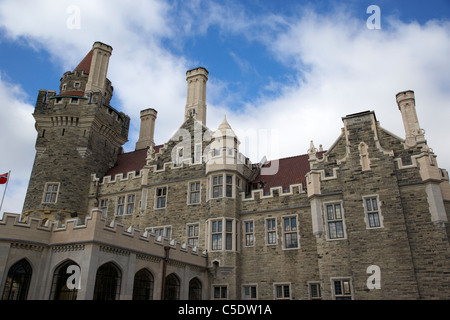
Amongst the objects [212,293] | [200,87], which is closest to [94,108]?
[200,87]

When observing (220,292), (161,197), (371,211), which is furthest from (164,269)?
(371,211)

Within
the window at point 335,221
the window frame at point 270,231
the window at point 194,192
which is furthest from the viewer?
the window at point 194,192

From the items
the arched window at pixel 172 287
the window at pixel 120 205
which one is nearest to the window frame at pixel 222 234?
the arched window at pixel 172 287

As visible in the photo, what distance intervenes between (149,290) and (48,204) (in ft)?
39.8

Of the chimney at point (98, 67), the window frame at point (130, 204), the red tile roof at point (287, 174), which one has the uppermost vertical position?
the chimney at point (98, 67)

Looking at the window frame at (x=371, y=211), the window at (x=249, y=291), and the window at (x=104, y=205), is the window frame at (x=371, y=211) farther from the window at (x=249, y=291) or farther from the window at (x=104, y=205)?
the window at (x=104, y=205)

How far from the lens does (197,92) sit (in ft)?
110

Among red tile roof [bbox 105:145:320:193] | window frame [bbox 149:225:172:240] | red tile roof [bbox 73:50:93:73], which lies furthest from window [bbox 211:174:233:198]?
red tile roof [bbox 73:50:93:73]

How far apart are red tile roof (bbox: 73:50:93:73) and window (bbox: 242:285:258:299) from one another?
23.3 m

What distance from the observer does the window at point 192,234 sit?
24.2m

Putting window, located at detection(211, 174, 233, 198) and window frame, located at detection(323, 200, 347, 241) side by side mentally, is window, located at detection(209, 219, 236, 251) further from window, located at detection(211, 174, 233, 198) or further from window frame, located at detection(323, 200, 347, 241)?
window frame, located at detection(323, 200, 347, 241)

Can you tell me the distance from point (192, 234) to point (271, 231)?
5219mm

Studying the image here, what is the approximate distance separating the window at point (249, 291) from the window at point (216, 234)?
2.88 metres
